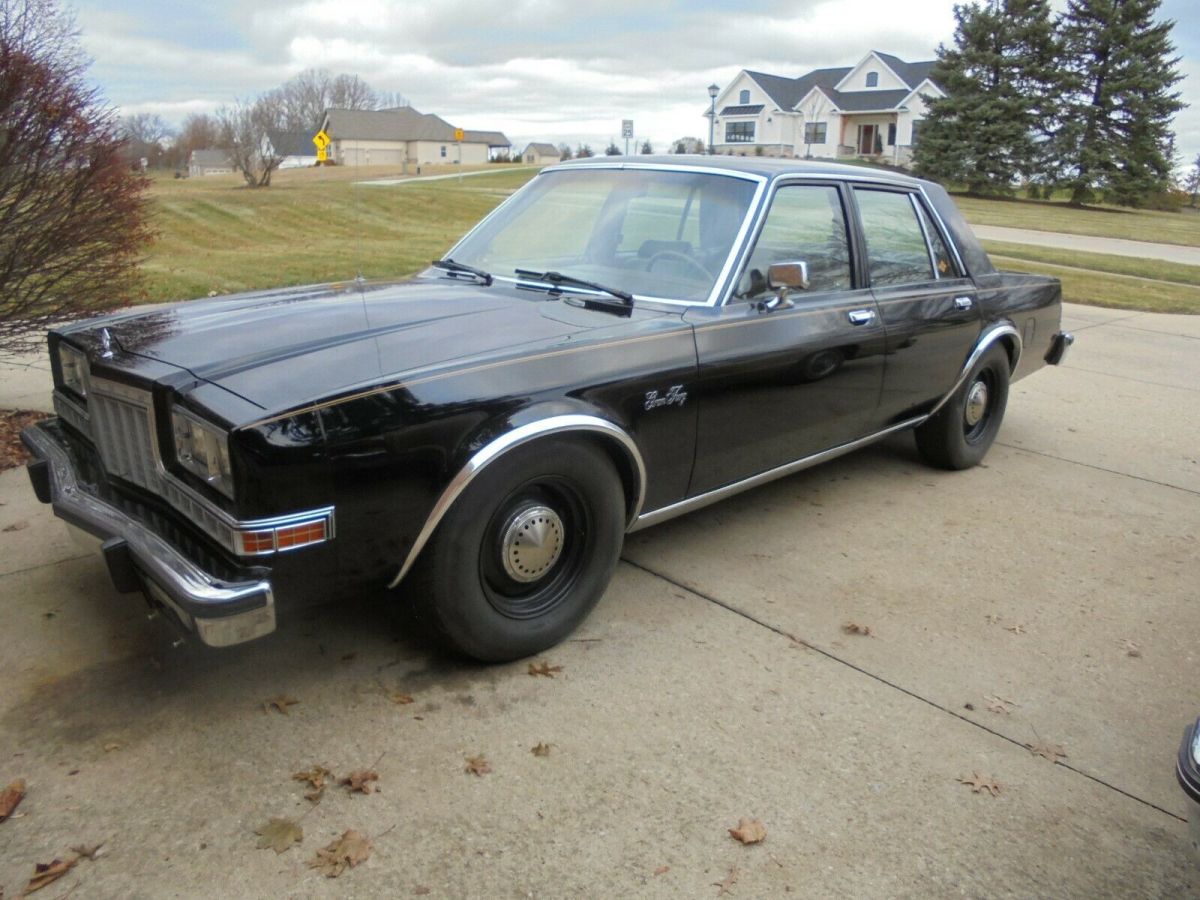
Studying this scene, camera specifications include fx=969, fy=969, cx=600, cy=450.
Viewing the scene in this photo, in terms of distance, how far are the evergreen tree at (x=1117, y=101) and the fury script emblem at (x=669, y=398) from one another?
42916 mm

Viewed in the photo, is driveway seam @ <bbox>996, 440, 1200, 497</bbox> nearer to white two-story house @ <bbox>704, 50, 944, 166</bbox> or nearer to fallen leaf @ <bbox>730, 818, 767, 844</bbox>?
fallen leaf @ <bbox>730, 818, 767, 844</bbox>

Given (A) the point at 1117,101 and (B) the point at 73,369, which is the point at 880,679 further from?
(A) the point at 1117,101

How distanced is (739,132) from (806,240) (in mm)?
66413

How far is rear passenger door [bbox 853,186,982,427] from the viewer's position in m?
4.80

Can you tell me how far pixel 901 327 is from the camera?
480cm

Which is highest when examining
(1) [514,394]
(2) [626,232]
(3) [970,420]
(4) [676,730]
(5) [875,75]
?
(5) [875,75]

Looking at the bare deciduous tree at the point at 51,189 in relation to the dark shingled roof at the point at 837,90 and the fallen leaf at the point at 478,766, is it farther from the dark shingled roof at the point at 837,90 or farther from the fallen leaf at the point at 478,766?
the dark shingled roof at the point at 837,90

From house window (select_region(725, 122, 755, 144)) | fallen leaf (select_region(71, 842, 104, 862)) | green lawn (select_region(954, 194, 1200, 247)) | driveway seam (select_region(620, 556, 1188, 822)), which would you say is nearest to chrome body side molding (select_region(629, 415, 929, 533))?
driveway seam (select_region(620, 556, 1188, 822))

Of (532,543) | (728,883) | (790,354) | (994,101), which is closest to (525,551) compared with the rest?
(532,543)

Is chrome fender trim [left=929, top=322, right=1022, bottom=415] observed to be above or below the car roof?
below

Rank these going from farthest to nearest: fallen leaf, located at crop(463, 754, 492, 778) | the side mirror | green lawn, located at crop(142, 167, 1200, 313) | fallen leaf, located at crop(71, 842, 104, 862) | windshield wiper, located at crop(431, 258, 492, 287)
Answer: green lawn, located at crop(142, 167, 1200, 313), windshield wiper, located at crop(431, 258, 492, 287), the side mirror, fallen leaf, located at crop(463, 754, 492, 778), fallen leaf, located at crop(71, 842, 104, 862)

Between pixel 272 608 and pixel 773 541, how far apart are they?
102 inches

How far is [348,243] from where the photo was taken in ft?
55.7

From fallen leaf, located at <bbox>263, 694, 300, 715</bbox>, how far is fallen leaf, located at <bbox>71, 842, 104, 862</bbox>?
26.4 inches
